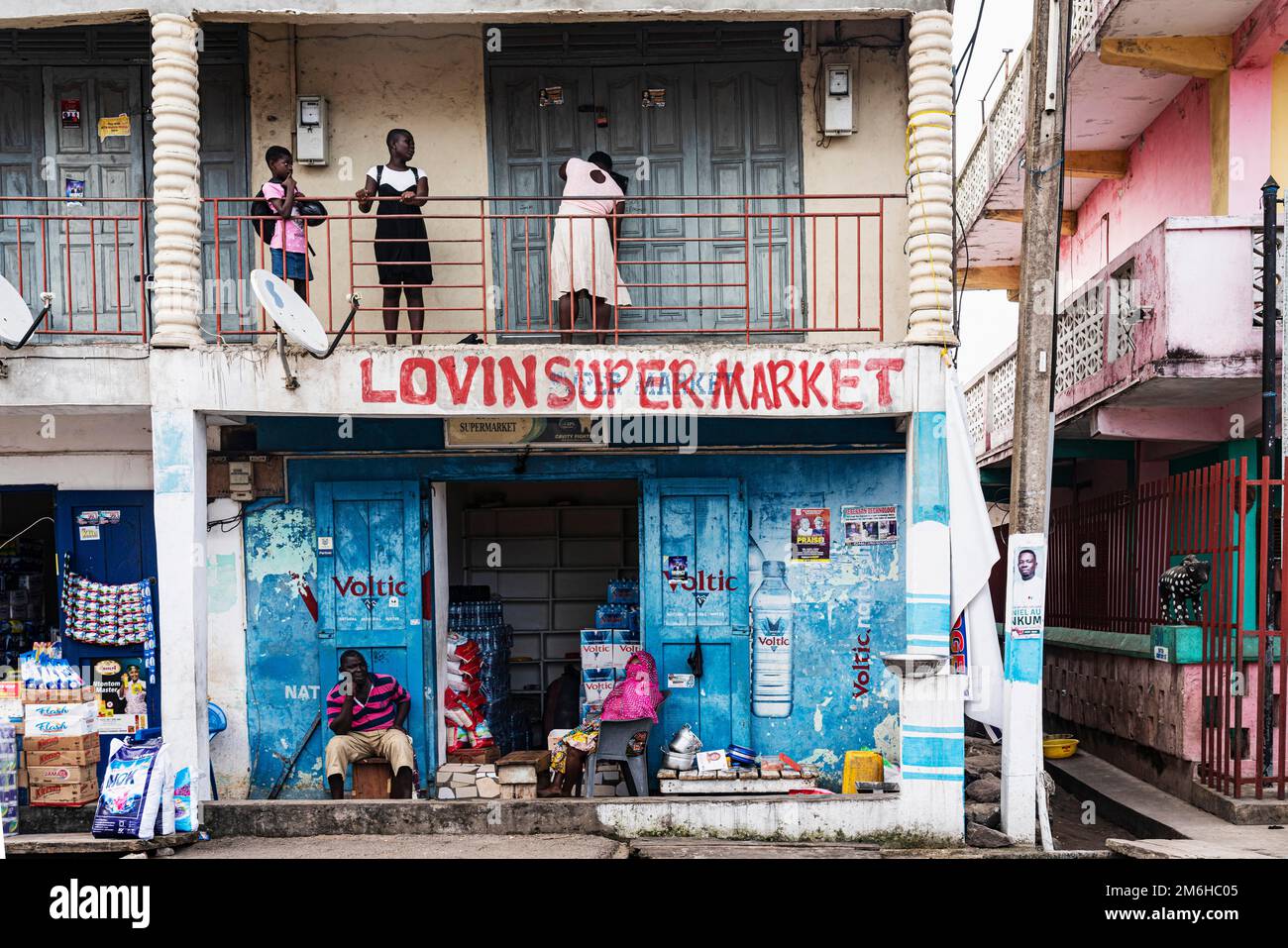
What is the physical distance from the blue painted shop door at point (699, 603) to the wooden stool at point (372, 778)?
2067 millimetres

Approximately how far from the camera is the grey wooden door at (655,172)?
10266 mm

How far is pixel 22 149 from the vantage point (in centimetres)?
1032

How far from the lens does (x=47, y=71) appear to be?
1030cm

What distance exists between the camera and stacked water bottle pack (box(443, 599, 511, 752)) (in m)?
10.2

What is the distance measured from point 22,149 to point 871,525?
7496mm

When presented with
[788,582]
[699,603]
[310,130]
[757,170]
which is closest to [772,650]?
[788,582]

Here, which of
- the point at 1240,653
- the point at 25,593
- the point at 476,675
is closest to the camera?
the point at 1240,653

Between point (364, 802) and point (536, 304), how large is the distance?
4.09 m

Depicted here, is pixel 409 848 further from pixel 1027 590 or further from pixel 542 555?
pixel 1027 590

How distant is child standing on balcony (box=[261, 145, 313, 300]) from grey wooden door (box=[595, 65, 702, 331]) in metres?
2.45

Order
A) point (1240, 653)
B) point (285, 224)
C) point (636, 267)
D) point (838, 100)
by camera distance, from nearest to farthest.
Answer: point (1240, 653) < point (285, 224) < point (838, 100) < point (636, 267)

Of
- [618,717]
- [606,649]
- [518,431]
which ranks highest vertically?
[518,431]

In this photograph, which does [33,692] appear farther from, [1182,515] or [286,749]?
[1182,515]

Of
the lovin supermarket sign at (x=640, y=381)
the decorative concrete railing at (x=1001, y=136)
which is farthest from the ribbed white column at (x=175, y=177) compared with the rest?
the decorative concrete railing at (x=1001, y=136)
